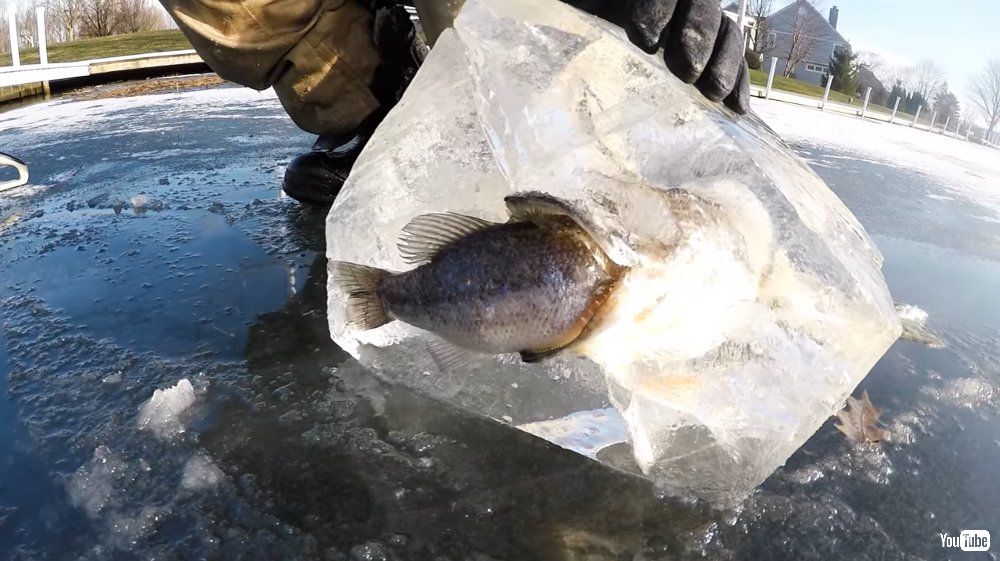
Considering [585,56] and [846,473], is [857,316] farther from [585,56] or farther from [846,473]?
[585,56]

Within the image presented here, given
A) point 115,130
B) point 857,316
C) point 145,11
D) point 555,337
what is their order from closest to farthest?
point 555,337
point 857,316
point 115,130
point 145,11

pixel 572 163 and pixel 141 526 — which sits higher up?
pixel 572 163

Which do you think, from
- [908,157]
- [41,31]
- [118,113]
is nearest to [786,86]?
[908,157]

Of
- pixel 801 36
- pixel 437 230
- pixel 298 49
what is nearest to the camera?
pixel 437 230

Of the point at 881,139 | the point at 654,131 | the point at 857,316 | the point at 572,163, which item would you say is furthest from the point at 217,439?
the point at 881,139

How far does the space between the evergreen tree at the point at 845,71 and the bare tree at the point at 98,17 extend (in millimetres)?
39117

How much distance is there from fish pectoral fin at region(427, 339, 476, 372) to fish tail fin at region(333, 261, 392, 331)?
12 cm

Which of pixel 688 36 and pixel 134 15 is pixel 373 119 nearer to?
pixel 688 36

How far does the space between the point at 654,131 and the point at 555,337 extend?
1.86 feet

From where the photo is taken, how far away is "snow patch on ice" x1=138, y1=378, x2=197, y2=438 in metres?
1.50

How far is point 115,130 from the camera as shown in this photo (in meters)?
5.03

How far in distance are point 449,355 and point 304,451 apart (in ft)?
1.36

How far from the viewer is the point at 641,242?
1.16 m

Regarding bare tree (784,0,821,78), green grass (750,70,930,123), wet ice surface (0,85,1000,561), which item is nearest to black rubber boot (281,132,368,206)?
wet ice surface (0,85,1000,561)
